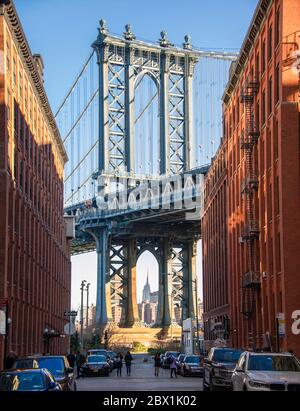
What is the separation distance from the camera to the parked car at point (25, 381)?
59.5 ft

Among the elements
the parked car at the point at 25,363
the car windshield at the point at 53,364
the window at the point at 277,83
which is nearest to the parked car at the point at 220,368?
the car windshield at the point at 53,364

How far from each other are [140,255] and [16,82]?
94.2 metres

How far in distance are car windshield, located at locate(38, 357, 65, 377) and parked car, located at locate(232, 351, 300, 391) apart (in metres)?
5.61

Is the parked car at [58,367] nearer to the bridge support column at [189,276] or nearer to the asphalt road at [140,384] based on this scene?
the asphalt road at [140,384]

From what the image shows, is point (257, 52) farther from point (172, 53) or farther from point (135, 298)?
point (135, 298)

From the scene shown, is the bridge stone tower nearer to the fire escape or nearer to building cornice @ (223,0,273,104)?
building cornice @ (223,0,273,104)

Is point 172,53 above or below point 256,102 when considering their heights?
above

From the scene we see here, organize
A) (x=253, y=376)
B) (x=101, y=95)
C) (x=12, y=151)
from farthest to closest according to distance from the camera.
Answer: (x=101, y=95) → (x=12, y=151) → (x=253, y=376)

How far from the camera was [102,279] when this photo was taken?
131 m

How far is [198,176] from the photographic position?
372ft

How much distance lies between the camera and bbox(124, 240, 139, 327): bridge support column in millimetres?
136500

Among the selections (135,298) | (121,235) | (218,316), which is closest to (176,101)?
(121,235)

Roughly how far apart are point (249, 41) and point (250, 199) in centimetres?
1080

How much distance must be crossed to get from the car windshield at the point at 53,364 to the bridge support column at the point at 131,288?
10936 cm
